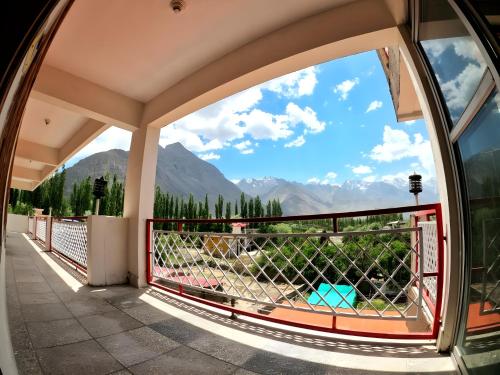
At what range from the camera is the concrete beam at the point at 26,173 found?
7938mm

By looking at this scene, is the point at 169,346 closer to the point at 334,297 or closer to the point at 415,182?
the point at 334,297

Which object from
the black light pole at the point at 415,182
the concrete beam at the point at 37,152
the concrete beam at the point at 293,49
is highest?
the concrete beam at the point at 293,49

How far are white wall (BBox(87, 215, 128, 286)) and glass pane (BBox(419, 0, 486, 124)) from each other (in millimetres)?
3772

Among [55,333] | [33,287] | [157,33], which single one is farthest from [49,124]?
[55,333]

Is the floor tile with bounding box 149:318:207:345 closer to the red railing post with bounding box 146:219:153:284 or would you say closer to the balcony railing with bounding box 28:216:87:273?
the red railing post with bounding box 146:219:153:284

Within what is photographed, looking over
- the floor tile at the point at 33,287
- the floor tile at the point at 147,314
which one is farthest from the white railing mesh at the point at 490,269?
the floor tile at the point at 33,287

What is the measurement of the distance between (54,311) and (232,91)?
2.76 metres

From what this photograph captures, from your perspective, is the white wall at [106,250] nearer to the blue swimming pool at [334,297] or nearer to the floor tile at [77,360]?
the floor tile at [77,360]

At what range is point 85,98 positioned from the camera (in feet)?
10.2

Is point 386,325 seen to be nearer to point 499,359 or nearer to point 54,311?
point 499,359

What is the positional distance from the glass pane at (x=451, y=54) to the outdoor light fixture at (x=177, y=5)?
5.63ft

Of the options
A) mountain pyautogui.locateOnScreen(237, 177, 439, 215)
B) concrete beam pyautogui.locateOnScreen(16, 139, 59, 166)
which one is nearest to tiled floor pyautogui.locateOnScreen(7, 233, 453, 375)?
concrete beam pyautogui.locateOnScreen(16, 139, 59, 166)

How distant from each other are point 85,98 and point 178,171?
129 meters

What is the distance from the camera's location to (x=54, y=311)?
2270mm
